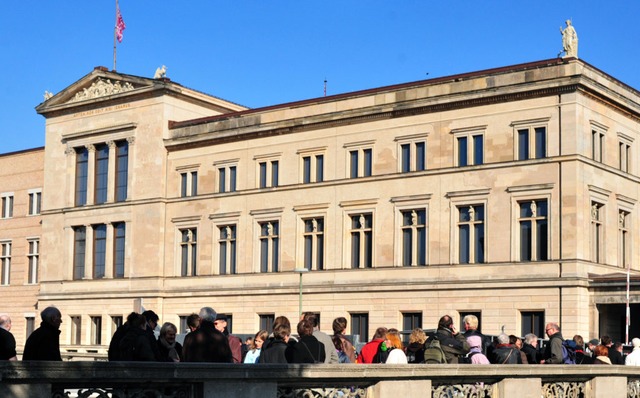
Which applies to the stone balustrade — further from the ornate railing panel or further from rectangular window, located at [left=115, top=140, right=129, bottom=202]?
rectangular window, located at [left=115, top=140, right=129, bottom=202]

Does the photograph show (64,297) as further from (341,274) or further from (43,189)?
(341,274)

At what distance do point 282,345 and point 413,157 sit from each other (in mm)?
34957

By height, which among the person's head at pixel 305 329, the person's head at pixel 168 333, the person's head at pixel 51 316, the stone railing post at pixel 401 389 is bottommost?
the stone railing post at pixel 401 389

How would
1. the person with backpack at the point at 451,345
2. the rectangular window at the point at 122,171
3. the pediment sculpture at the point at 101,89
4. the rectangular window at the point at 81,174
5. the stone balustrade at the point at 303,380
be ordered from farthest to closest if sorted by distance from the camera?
the rectangular window at the point at 81,174, the pediment sculpture at the point at 101,89, the rectangular window at the point at 122,171, the person with backpack at the point at 451,345, the stone balustrade at the point at 303,380

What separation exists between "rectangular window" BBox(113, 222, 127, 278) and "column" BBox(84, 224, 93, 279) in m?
1.81

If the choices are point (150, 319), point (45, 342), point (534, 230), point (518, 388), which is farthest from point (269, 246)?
point (45, 342)

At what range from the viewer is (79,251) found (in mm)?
62938

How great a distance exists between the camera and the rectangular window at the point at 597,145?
4562 cm

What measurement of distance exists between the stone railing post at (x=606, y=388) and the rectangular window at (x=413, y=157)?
3112 centimetres

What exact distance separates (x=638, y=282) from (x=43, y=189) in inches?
1440

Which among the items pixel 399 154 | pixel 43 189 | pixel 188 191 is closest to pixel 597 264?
pixel 399 154

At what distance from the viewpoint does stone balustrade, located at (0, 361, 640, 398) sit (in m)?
9.91

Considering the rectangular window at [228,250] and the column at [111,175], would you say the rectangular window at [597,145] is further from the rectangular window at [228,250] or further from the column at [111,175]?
the column at [111,175]

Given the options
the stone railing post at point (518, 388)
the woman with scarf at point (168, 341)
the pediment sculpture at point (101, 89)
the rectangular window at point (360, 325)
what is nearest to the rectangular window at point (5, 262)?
the pediment sculpture at point (101, 89)
